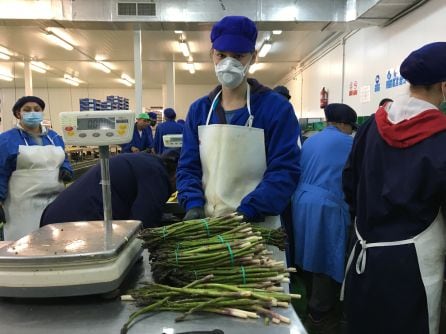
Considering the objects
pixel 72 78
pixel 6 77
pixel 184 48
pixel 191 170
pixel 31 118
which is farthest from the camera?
pixel 72 78

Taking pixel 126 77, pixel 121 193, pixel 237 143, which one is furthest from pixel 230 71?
pixel 126 77

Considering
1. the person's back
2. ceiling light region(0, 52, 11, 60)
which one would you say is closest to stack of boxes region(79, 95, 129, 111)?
the person's back

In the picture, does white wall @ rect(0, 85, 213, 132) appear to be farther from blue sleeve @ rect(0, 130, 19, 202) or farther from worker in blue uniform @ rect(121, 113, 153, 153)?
blue sleeve @ rect(0, 130, 19, 202)

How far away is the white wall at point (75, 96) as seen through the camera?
15969 millimetres

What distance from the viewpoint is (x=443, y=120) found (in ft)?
4.57

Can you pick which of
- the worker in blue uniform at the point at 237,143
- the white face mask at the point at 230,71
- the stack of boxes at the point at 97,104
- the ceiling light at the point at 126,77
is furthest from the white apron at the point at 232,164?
the ceiling light at the point at 126,77

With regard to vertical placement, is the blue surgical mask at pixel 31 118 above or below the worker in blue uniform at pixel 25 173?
above

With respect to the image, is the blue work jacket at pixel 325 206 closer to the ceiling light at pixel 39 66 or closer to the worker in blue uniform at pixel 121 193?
the worker in blue uniform at pixel 121 193

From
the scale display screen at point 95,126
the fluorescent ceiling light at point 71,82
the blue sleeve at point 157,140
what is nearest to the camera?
the scale display screen at point 95,126

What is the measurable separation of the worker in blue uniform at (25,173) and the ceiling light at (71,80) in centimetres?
1176

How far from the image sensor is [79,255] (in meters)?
0.85

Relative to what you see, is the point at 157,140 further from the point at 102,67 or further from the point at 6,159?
the point at 102,67

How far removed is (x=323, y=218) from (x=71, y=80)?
47.3ft

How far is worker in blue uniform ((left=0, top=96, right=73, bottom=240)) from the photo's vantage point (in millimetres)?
2766
